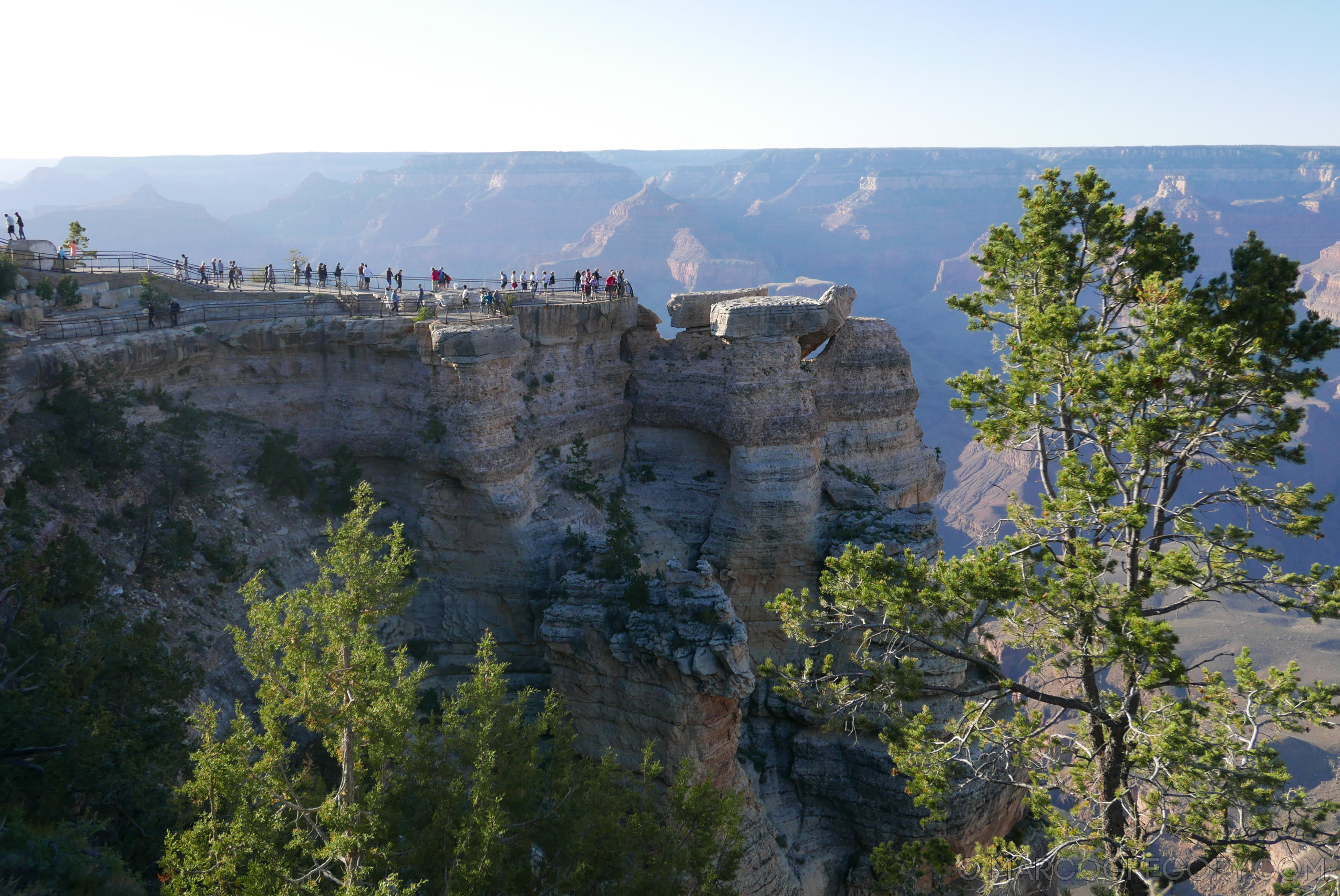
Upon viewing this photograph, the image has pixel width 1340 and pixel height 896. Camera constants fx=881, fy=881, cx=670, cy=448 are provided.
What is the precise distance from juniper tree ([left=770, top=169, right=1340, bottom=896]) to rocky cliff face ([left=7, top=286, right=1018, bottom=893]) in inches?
395

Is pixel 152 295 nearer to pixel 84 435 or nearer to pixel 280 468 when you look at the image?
pixel 84 435

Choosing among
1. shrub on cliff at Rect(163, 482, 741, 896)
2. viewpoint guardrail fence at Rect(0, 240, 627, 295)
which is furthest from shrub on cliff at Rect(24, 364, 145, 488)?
shrub on cliff at Rect(163, 482, 741, 896)

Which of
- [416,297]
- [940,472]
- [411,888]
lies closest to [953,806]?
[940,472]

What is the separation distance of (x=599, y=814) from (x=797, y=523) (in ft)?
53.4

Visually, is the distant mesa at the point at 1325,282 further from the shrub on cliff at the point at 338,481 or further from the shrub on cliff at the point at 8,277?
the shrub on cliff at the point at 8,277

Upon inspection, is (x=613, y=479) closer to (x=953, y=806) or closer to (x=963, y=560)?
(x=953, y=806)

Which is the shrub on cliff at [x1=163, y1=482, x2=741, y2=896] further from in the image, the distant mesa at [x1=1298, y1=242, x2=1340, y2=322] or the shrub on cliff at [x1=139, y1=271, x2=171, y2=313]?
the distant mesa at [x1=1298, y1=242, x2=1340, y2=322]

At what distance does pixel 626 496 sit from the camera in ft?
115

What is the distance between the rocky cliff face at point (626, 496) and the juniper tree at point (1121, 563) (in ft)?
32.9

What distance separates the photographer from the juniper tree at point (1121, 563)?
14281mm

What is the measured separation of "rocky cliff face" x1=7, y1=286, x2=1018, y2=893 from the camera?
27734 mm

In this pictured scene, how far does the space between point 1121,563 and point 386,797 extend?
45.9 feet

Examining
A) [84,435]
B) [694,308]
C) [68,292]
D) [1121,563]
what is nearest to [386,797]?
[1121,563]

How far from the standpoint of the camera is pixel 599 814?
1820 cm
